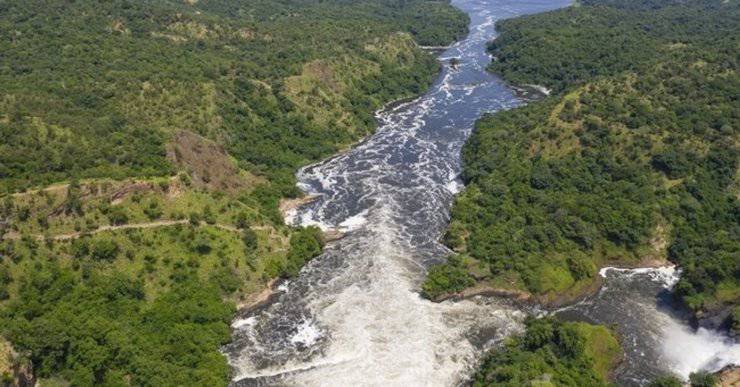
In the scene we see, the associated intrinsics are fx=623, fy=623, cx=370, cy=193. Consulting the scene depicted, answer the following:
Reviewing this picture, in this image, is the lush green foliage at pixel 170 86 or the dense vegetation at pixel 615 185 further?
the lush green foliage at pixel 170 86

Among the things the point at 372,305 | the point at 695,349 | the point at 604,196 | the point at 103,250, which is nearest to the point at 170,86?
the point at 103,250

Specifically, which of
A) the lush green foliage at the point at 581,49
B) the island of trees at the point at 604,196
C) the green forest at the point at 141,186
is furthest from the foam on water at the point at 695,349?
the lush green foliage at the point at 581,49

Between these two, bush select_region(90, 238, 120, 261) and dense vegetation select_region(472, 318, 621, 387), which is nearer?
dense vegetation select_region(472, 318, 621, 387)

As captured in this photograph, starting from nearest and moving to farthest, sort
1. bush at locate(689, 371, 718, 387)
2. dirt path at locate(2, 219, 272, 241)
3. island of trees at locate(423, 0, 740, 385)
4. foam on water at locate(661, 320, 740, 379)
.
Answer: bush at locate(689, 371, 718, 387) < foam on water at locate(661, 320, 740, 379) < dirt path at locate(2, 219, 272, 241) < island of trees at locate(423, 0, 740, 385)

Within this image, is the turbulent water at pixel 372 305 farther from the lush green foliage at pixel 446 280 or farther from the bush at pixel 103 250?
the bush at pixel 103 250

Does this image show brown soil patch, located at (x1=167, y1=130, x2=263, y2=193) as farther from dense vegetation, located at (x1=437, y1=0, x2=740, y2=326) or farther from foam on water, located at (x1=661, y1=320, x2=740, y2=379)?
foam on water, located at (x1=661, y1=320, x2=740, y2=379)

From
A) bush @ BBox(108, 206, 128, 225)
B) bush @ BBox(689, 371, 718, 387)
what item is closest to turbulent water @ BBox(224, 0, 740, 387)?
bush @ BBox(689, 371, 718, 387)
